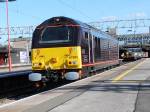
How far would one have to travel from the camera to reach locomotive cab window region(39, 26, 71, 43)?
22000mm

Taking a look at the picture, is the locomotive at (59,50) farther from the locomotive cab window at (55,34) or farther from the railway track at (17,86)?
the railway track at (17,86)

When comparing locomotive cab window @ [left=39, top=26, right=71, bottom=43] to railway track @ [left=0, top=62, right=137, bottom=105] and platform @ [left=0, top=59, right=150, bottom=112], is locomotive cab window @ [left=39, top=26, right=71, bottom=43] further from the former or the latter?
platform @ [left=0, top=59, right=150, bottom=112]

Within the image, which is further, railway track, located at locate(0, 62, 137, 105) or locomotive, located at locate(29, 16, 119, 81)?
railway track, located at locate(0, 62, 137, 105)

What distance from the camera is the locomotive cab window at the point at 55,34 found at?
22.0 metres

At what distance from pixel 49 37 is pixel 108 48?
34.5 feet

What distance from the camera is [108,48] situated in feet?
105

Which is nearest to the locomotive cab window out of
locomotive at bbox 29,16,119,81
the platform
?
locomotive at bbox 29,16,119,81

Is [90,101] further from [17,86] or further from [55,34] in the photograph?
[17,86]

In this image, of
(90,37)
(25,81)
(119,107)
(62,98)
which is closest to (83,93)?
(62,98)

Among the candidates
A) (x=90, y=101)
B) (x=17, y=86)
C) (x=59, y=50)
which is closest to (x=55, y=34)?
(x=59, y=50)

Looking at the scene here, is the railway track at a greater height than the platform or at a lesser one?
lesser

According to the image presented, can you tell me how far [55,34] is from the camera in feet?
72.9

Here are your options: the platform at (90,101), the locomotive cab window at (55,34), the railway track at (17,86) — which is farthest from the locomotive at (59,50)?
the platform at (90,101)

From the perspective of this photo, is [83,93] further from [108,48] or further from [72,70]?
[108,48]
